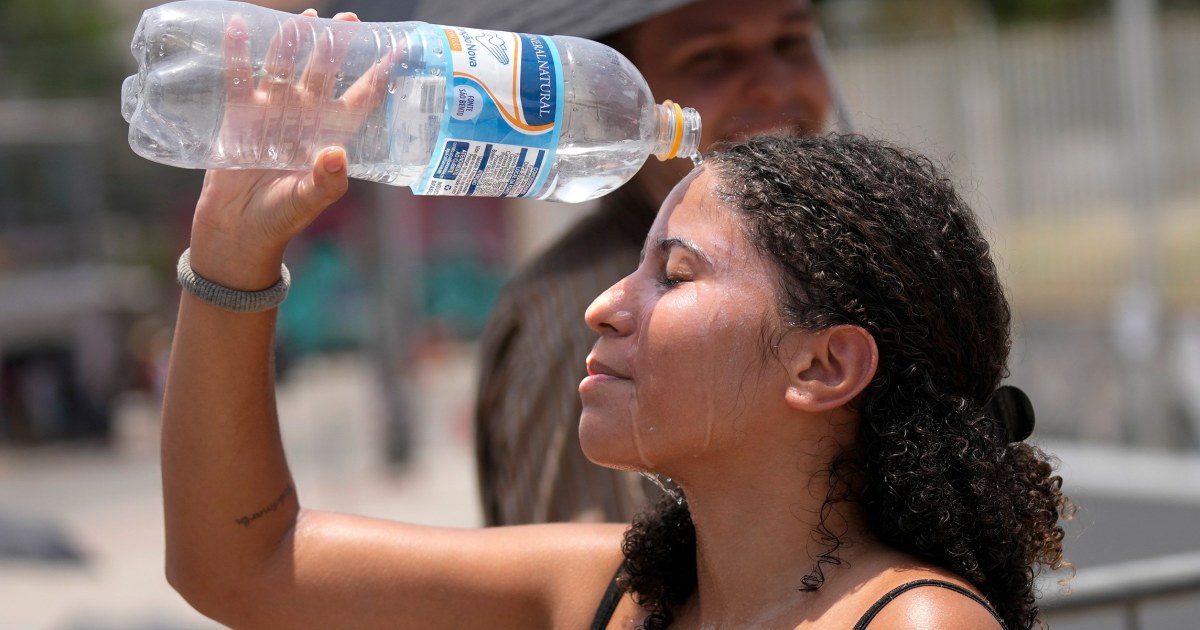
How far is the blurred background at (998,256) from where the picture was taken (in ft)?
15.3

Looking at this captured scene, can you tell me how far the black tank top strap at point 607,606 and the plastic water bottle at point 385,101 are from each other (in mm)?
603

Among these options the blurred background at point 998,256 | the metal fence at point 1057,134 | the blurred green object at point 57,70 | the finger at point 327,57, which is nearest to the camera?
the finger at point 327,57

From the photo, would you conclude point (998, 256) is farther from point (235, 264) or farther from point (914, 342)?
point (235, 264)

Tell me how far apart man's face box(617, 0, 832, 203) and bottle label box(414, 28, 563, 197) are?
2.12 ft

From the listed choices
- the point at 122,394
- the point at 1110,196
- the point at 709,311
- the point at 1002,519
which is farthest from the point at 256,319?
the point at 122,394

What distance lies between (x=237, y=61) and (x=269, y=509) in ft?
2.22

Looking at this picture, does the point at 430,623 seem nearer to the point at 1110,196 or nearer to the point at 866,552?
the point at 866,552

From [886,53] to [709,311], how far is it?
22.8 ft

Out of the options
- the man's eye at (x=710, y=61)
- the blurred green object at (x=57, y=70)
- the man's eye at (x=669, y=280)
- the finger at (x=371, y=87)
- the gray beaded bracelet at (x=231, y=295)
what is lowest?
the blurred green object at (x=57, y=70)

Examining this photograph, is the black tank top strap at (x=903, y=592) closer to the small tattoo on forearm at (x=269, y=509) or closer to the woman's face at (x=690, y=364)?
the woman's face at (x=690, y=364)

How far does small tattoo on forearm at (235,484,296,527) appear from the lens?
6.50ft

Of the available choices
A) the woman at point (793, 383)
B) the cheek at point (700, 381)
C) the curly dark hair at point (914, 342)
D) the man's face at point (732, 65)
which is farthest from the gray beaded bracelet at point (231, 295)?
the man's face at point (732, 65)

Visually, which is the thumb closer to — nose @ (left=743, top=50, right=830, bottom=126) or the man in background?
the man in background

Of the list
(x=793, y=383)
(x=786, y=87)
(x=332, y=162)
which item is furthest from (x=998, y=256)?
(x=332, y=162)
